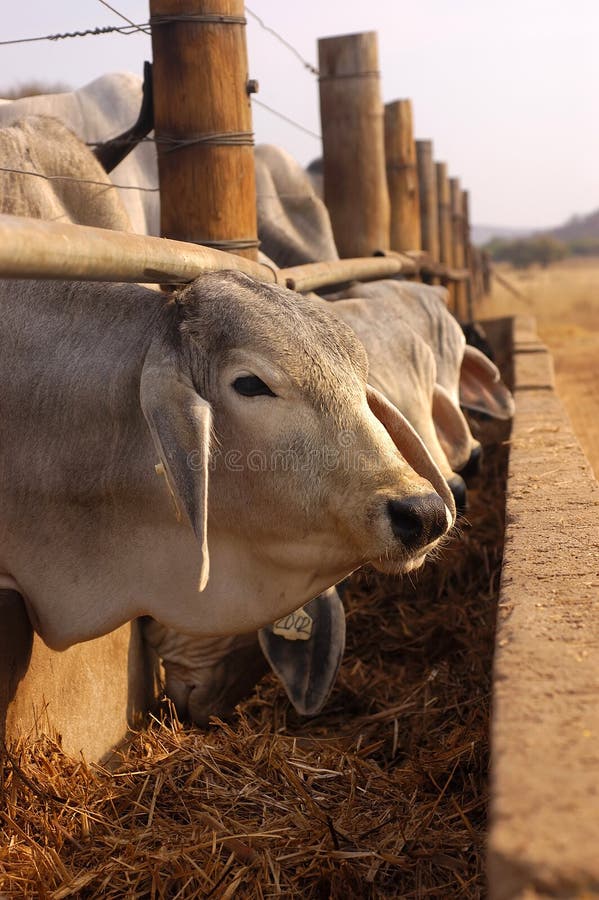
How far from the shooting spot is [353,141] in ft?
16.9

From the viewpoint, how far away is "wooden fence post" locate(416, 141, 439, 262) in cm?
888

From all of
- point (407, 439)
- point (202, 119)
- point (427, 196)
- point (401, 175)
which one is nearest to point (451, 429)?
point (407, 439)

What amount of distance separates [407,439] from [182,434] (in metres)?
0.62

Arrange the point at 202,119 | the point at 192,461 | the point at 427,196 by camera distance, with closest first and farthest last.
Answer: the point at 192,461 < the point at 202,119 < the point at 427,196

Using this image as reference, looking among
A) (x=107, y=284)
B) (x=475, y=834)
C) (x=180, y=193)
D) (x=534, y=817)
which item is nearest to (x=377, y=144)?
(x=180, y=193)

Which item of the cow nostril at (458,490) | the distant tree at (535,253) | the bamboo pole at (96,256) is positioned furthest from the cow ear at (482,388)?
the distant tree at (535,253)

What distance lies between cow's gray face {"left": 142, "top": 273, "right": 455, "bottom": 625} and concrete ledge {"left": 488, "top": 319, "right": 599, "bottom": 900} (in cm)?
28

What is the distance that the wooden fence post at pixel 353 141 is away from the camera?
5109 mm

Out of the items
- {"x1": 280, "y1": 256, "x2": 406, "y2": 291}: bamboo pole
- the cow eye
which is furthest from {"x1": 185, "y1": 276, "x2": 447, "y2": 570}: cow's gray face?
{"x1": 280, "y1": 256, "x2": 406, "y2": 291}: bamboo pole

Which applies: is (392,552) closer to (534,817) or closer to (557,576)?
(557,576)

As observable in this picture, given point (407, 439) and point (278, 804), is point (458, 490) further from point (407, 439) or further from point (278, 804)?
point (278, 804)

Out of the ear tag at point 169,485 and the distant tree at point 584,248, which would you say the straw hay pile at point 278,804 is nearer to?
the ear tag at point 169,485

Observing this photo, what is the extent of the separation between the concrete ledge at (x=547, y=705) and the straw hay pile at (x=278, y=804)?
491 mm

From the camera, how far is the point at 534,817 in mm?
1284
